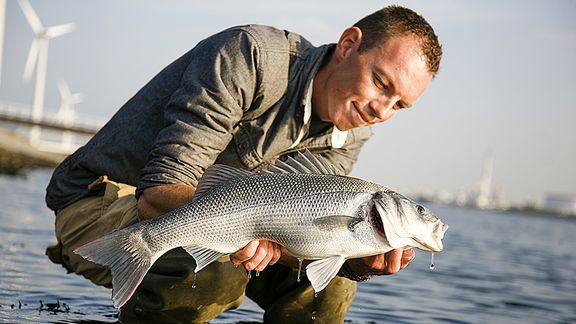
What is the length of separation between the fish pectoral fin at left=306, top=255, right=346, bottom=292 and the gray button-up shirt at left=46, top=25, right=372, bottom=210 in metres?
0.95

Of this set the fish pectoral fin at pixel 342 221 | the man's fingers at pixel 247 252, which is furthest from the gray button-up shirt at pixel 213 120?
the fish pectoral fin at pixel 342 221

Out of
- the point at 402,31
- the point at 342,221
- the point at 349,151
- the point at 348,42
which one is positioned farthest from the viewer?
the point at 349,151

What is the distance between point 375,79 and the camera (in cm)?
510

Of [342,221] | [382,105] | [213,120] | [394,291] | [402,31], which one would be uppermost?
[402,31]

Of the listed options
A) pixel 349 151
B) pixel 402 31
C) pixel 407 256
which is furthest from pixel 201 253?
pixel 349 151

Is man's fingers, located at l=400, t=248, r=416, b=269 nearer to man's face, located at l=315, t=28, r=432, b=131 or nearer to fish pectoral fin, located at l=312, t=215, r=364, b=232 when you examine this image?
fish pectoral fin, located at l=312, t=215, r=364, b=232

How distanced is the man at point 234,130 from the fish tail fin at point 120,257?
41 cm

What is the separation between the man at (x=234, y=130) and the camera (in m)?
4.92

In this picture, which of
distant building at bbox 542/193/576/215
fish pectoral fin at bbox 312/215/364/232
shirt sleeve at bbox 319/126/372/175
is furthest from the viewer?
distant building at bbox 542/193/576/215

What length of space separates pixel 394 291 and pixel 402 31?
17.1ft

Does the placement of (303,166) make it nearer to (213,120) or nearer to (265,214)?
(265,214)

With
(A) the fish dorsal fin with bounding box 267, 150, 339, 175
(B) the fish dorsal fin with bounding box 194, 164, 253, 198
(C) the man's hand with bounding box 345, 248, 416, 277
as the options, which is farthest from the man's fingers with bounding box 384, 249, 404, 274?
(B) the fish dorsal fin with bounding box 194, 164, 253, 198

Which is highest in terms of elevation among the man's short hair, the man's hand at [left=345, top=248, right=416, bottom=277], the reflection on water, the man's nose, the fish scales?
the man's short hair

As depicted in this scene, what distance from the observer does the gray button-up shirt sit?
492cm
